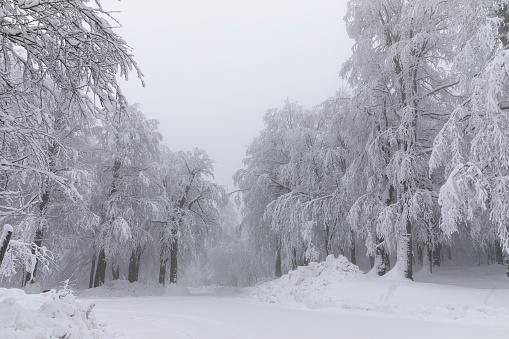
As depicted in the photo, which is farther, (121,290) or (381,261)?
(121,290)

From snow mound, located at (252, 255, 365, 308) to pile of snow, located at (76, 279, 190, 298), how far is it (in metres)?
5.30

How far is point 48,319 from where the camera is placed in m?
4.36

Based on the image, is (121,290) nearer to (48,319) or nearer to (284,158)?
(284,158)

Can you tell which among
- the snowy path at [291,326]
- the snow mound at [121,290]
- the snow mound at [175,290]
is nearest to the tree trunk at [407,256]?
the snowy path at [291,326]

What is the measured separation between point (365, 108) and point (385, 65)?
1834 millimetres

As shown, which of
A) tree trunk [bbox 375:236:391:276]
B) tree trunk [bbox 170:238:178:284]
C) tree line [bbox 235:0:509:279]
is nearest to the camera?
tree line [bbox 235:0:509:279]

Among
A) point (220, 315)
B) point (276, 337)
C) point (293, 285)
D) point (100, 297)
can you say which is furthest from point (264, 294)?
point (276, 337)

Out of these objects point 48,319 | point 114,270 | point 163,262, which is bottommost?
point 114,270

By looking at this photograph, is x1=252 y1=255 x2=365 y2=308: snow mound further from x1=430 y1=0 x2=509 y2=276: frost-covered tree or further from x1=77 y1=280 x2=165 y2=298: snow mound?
x1=77 y1=280 x2=165 y2=298: snow mound

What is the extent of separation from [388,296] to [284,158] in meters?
13.7

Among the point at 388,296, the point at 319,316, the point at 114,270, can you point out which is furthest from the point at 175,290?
the point at 388,296

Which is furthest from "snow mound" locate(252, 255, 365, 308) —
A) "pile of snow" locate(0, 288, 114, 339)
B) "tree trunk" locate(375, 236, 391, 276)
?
"pile of snow" locate(0, 288, 114, 339)

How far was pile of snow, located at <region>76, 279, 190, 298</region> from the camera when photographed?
54.7 feet

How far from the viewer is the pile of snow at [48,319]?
3.75 m
